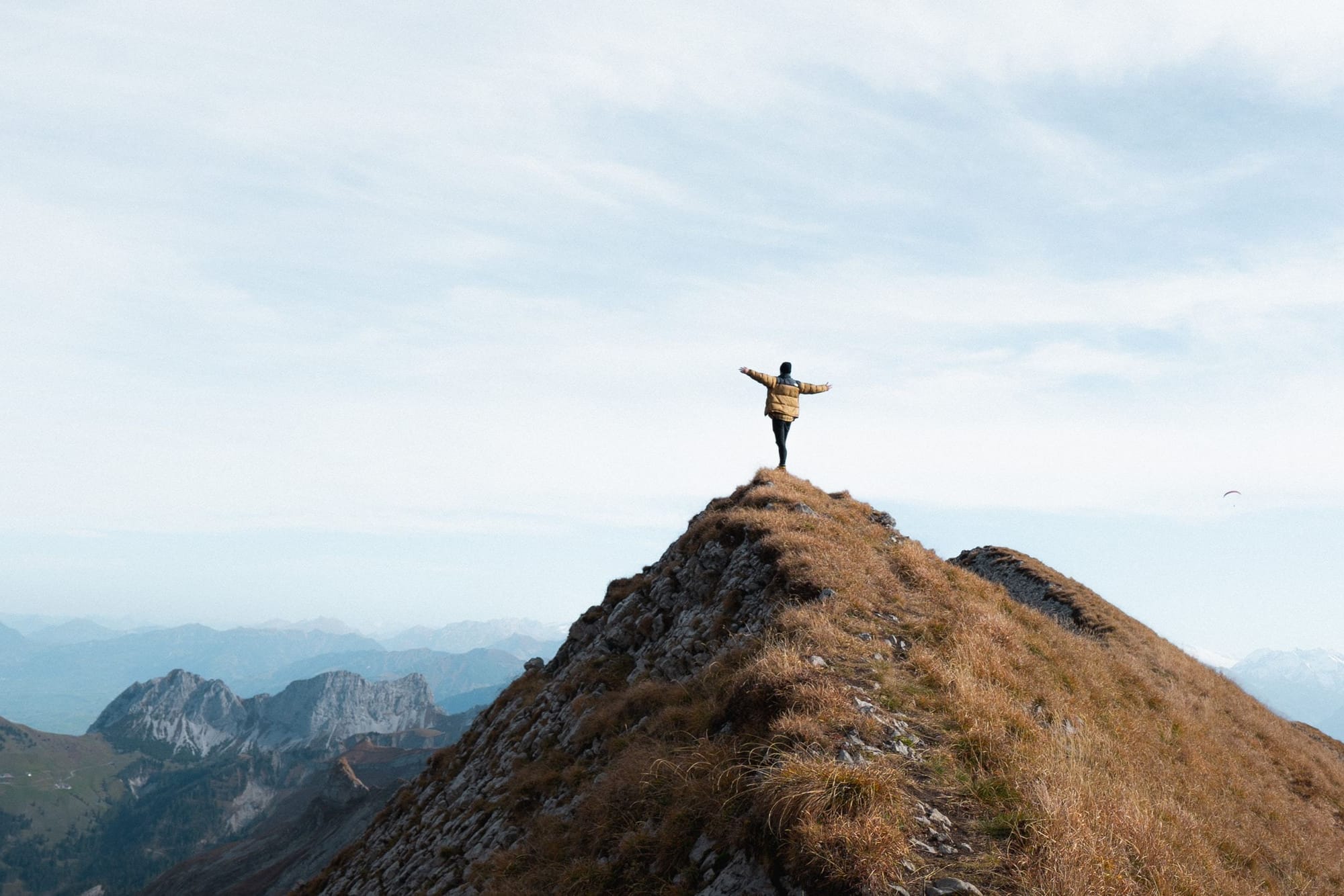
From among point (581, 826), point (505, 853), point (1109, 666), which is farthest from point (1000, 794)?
point (1109, 666)

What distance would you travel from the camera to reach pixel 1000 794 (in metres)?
10.1

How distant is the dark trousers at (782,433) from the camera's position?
29.6 m

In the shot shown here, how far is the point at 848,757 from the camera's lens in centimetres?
1026

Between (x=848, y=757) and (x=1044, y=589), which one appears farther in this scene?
(x=1044, y=589)

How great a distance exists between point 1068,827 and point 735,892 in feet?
14.3

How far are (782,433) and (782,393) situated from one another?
191 cm

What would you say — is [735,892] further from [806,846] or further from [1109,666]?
[1109,666]

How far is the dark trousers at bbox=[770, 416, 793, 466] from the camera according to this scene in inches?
1166

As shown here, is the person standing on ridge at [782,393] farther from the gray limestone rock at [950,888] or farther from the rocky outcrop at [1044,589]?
the gray limestone rock at [950,888]

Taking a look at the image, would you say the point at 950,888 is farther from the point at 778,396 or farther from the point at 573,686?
the point at 778,396

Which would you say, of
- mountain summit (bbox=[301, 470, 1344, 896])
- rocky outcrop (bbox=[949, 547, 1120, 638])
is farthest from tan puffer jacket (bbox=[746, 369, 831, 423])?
rocky outcrop (bbox=[949, 547, 1120, 638])

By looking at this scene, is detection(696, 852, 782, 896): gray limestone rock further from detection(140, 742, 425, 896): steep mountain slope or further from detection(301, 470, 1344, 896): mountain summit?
detection(140, 742, 425, 896): steep mountain slope

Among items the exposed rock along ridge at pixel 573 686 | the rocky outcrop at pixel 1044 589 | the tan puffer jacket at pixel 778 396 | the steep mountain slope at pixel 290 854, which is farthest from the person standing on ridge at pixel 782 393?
the steep mountain slope at pixel 290 854

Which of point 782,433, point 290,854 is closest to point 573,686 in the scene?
point 782,433
